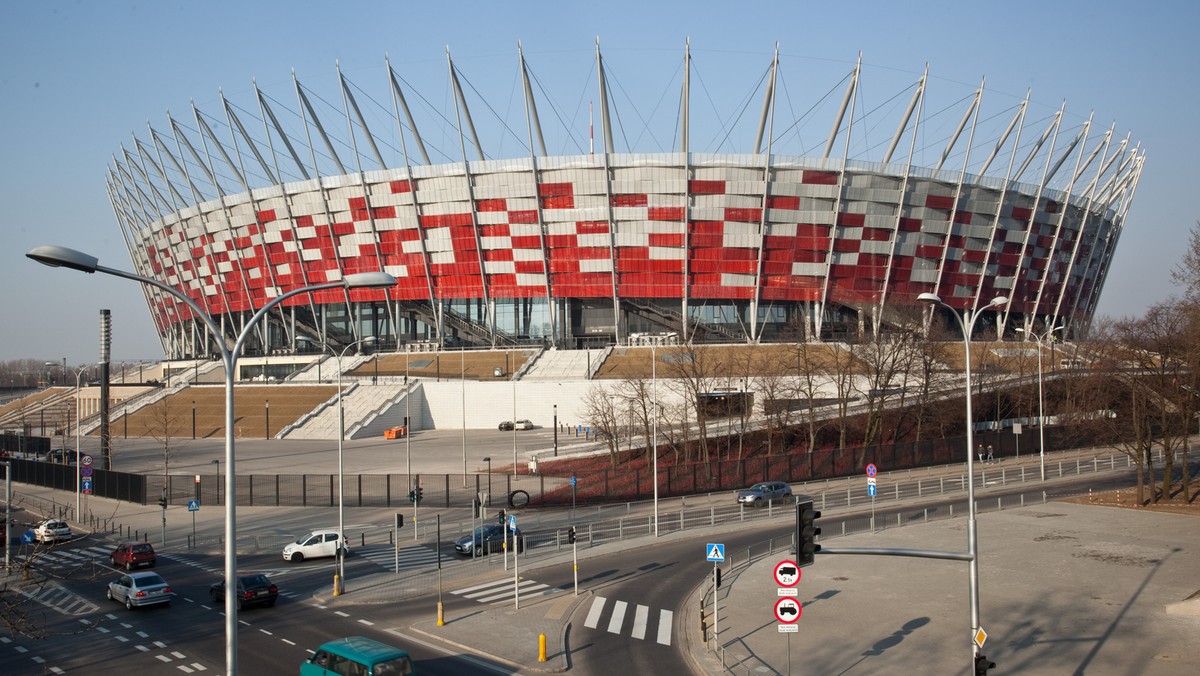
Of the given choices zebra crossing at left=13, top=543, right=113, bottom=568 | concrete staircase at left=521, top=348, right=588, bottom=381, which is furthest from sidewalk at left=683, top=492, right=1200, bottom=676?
concrete staircase at left=521, top=348, right=588, bottom=381

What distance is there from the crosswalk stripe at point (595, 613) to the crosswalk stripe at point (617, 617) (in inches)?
14.5

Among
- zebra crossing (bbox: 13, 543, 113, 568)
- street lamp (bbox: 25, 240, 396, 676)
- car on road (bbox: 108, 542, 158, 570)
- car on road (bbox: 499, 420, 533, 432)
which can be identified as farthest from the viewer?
car on road (bbox: 499, 420, 533, 432)

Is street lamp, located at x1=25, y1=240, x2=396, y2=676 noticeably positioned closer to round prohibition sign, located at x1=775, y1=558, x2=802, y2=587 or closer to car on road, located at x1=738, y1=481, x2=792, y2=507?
round prohibition sign, located at x1=775, y1=558, x2=802, y2=587

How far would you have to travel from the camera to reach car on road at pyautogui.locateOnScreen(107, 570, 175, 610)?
28.0m

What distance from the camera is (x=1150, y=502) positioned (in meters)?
44.1

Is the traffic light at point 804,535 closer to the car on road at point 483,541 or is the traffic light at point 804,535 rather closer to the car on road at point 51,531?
the car on road at point 483,541

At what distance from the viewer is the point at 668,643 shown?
75.8ft

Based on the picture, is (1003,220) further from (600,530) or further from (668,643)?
(668,643)

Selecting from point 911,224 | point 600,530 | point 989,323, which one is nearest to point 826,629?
point 600,530

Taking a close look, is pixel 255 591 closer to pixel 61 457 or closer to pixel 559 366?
pixel 61 457

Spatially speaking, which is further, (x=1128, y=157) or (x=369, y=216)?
(x=1128, y=157)

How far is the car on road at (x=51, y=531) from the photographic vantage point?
131 feet

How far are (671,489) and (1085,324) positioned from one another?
299ft

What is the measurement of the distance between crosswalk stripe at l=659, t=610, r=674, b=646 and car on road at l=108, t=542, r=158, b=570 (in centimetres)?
2089
